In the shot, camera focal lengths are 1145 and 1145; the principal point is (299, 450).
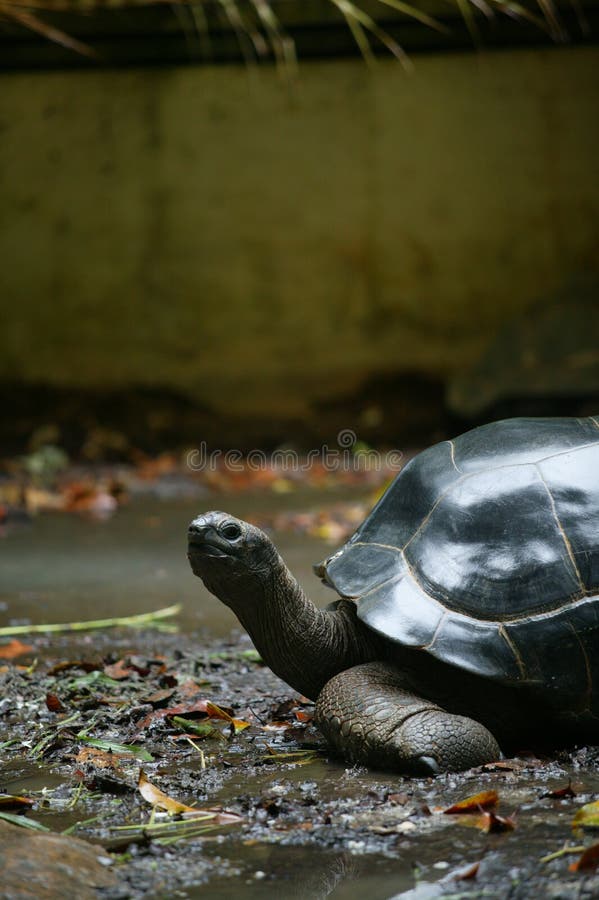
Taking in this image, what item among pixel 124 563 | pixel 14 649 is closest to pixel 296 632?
pixel 14 649

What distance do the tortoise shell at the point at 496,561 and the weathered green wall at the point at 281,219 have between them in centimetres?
599

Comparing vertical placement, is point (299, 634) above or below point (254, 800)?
above

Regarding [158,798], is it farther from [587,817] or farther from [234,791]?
[587,817]

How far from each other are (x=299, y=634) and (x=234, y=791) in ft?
1.55

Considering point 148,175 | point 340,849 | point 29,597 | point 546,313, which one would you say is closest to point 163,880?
point 340,849

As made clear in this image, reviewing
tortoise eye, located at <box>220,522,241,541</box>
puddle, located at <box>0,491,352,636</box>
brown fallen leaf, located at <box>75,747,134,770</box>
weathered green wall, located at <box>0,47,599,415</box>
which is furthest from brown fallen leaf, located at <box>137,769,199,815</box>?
weathered green wall, located at <box>0,47,599,415</box>

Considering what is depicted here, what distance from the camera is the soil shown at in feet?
5.93

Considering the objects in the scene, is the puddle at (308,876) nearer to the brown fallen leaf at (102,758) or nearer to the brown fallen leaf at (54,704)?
the brown fallen leaf at (102,758)

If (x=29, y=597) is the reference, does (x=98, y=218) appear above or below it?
above

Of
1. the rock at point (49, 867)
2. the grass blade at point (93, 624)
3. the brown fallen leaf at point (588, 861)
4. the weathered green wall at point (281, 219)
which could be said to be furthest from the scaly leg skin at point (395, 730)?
the weathered green wall at point (281, 219)

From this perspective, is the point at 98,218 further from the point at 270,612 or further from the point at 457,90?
the point at 270,612

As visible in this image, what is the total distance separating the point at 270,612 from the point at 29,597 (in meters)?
2.06

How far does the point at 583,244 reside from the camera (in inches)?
334

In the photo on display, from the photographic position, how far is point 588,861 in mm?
1787
